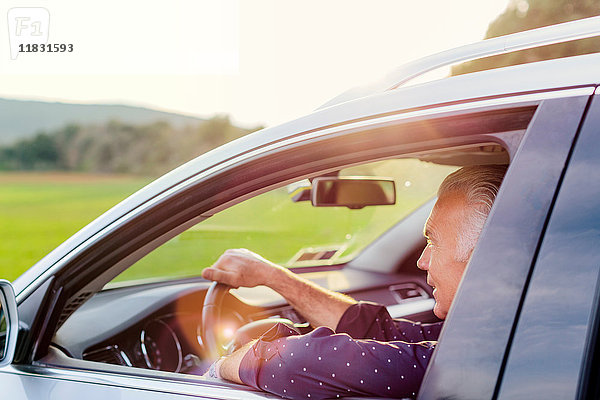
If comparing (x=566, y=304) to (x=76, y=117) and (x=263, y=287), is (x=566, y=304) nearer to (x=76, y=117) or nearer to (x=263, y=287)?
(x=263, y=287)

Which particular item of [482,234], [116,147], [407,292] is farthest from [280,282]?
[116,147]

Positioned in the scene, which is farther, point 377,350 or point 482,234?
point 377,350

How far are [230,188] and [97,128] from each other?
57056 millimetres

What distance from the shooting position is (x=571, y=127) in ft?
3.72

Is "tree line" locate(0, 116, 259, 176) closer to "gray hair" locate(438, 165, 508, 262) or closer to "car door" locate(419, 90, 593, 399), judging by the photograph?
"gray hair" locate(438, 165, 508, 262)

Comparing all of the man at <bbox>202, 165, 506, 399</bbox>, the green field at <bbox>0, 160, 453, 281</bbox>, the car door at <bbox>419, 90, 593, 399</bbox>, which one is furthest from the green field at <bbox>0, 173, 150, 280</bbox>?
the car door at <bbox>419, 90, 593, 399</bbox>

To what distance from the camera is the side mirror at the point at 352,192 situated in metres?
2.80

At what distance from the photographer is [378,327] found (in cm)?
209

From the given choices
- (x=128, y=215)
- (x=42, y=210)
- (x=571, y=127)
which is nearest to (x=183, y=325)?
(x=128, y=215)

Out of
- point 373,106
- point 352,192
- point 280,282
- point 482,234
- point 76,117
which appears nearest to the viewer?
point 482,234

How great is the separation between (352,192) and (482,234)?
1.67 meters

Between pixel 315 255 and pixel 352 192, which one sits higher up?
pixel 352 192

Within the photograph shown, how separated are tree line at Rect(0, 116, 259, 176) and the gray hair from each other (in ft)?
157

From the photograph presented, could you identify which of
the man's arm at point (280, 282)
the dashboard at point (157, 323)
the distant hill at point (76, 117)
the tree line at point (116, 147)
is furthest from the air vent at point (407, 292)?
the distant hill at point (76, 117)
